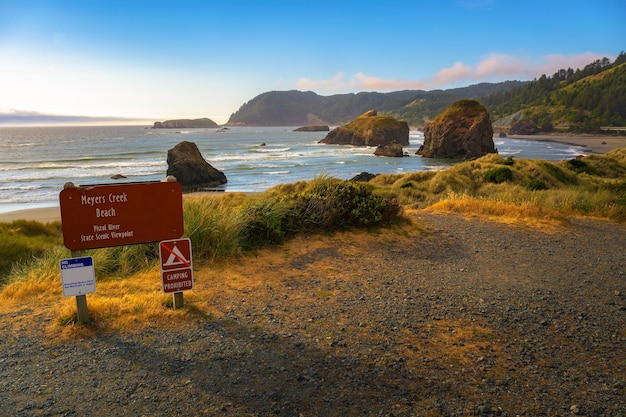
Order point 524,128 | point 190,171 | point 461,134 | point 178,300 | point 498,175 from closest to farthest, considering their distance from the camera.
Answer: point 178,300
point 498,175
point 190,171
point 461,134
point 524,128

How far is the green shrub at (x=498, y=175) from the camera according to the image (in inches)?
890

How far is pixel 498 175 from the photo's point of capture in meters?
22.8

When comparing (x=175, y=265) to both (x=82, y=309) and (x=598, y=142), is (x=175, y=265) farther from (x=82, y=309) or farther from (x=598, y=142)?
(x=598, y=142)

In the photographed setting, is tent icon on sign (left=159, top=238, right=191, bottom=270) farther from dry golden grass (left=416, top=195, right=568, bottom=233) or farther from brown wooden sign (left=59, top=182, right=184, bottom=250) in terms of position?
dry golden grass (left=416, top=195, right=568, bottom=233)

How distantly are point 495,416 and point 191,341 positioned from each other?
2.81 meters

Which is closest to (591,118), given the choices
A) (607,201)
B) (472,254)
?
(607,201)

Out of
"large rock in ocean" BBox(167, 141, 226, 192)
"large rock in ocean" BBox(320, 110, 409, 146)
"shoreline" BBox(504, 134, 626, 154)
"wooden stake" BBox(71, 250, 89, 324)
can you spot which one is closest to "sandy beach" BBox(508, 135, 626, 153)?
"shoreline" BBox(504, 134, 626, 154)

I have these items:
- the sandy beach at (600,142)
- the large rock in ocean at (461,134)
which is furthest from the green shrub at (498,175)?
the sandy beach at (600,142)

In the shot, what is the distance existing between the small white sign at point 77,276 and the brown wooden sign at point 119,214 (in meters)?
0.15

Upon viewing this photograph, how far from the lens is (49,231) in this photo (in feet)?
47.9

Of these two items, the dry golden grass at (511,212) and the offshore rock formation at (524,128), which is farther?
the offshore rock formation at (524,128)

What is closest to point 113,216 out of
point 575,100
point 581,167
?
point 581,167

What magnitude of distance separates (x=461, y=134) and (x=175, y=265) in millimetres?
67697

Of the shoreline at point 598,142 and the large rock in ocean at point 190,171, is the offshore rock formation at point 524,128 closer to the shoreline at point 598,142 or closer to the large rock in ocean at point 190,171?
the shoreline at point 598,142
